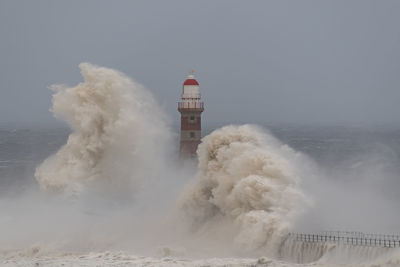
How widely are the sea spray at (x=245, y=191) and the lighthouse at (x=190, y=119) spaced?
580cm

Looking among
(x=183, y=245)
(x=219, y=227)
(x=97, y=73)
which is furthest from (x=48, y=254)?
(x=97, y=73)

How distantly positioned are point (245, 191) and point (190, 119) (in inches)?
397

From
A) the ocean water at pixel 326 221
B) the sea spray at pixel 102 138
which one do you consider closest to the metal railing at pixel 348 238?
the ocean water at pixel 326 221

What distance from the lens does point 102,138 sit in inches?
1118

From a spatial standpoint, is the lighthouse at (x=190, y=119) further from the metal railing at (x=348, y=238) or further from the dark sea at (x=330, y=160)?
the metal railing at (x=348, y=238)

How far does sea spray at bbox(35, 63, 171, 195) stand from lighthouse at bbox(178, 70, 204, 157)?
59.7 inches

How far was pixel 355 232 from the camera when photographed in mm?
18688

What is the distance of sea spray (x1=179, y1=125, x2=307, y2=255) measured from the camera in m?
19.4

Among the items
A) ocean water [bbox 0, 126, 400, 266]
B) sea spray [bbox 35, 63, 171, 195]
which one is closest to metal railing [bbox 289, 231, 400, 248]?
ocean water [bbox 0, 126, 400, 266]

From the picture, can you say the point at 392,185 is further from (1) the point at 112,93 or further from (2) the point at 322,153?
(2) the point at 322,153

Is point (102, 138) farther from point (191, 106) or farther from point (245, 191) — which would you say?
point (245, 191)

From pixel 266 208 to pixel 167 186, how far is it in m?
10.0

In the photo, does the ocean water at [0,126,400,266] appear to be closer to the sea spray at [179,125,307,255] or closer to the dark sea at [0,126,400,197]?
the dark sea at [0,126,400,197]

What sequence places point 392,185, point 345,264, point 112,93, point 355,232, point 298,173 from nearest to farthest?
1. point 345,264
2. point 355,232
3. point 298,173
4. point 112,93
5. point 392,185
